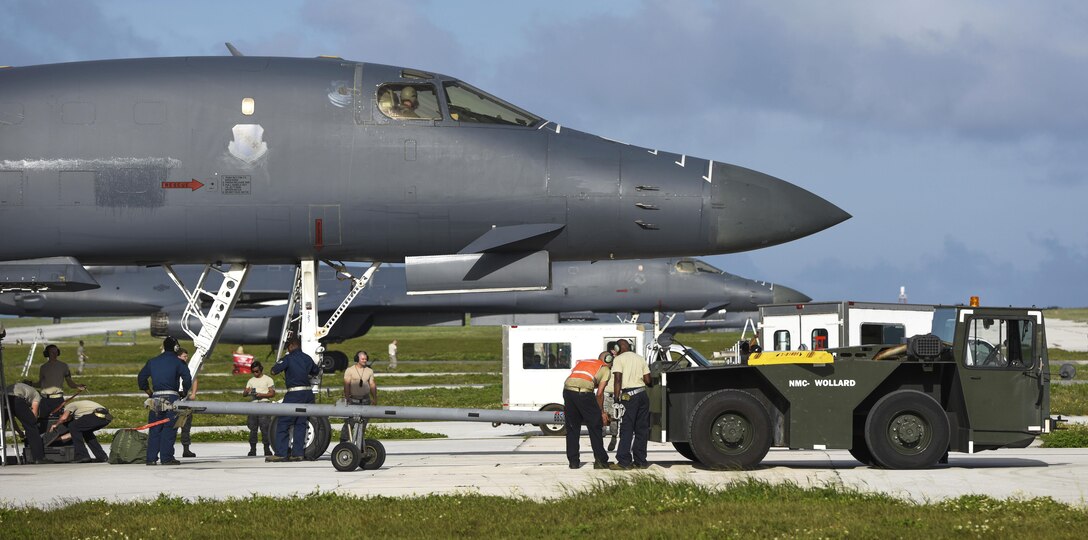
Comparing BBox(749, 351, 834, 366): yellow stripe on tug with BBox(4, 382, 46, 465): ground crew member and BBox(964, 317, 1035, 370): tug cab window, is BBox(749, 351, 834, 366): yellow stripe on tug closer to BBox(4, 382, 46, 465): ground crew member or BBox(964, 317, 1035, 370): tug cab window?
BBox(964, 317, 1035, 370): tug cab window

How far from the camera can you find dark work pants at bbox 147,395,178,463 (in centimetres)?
1538

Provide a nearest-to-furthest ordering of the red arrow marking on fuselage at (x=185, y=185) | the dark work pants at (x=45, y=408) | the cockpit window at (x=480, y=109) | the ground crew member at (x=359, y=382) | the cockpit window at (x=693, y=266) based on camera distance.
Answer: the red arrow marking on fuselage at (x=185, y=185), the cockpit window at (x=480, y=109), the dark work pants at (x=45, y=408), the ground crew member at (x=359, y=382), the cockpit window at (x=693, y=266)

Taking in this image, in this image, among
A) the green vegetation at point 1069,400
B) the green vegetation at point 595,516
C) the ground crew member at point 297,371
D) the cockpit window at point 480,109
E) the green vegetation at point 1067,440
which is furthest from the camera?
the green vegetation at point 1069,400

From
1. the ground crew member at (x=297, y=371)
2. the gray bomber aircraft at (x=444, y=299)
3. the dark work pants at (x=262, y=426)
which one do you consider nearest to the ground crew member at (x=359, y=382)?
the dark work pants at (x=262, y=426)

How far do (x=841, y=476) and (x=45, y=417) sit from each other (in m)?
10.6

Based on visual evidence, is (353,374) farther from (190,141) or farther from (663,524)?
(663,524)

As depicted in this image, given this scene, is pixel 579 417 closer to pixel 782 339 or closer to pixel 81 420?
pixel 81 420

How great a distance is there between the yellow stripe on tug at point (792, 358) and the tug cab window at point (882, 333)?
→ 9.28 meters

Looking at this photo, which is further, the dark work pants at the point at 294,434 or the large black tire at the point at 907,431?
the dark work pants at the point at 294,434

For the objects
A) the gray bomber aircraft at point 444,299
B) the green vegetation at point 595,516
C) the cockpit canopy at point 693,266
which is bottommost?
the green vegetation at point 595,516

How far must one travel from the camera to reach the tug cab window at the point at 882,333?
74.8 feet

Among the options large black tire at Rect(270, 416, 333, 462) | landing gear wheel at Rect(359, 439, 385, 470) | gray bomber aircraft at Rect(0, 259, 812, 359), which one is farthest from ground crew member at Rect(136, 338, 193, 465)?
gray bomber aircraft at Rect(0, 259, 812, 359)

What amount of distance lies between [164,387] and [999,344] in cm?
994

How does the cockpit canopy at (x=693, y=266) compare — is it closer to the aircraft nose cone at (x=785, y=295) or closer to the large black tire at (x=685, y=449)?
the aircraft nose cone at (x=785, y=295)
